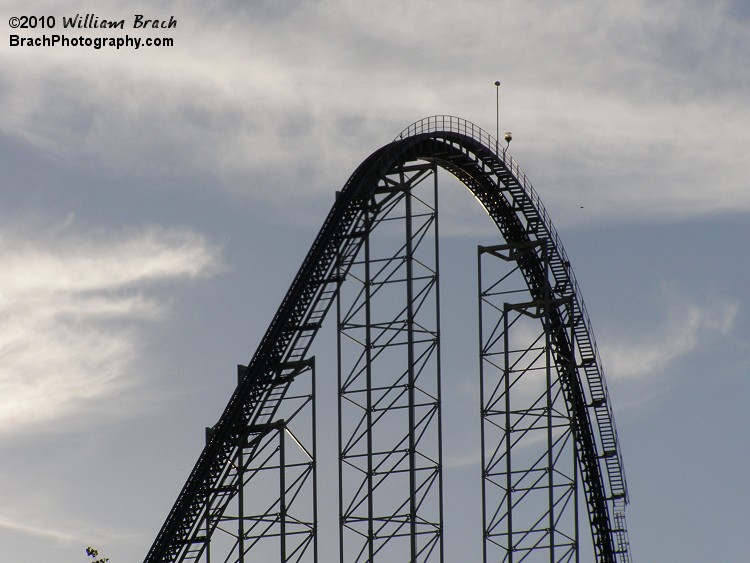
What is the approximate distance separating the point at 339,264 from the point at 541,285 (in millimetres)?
8148

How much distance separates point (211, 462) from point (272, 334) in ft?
11.9

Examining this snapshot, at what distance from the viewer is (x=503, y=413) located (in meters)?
58.3

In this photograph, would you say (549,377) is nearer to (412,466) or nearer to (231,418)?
(412,466)

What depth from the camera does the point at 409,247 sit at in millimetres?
56531

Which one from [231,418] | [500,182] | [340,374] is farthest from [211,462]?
[500,182]

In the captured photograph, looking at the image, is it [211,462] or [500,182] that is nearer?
[211,462]

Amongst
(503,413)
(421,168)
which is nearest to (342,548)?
(503,413)

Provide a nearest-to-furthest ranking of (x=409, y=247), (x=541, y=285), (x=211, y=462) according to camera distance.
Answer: (x=211, y=462) → (x=409, y=247) → (x=541, y=285)

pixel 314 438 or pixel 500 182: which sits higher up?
pixel 500 182

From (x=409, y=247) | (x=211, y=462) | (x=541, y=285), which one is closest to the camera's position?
(x=211, y=462)

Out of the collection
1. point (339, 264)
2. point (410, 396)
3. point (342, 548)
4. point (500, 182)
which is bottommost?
point (342, 548)

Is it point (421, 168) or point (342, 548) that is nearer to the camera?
point (342, 548)

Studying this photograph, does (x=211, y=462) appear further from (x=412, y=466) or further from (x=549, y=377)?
(x=549, y=377)

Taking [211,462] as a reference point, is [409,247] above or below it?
above
